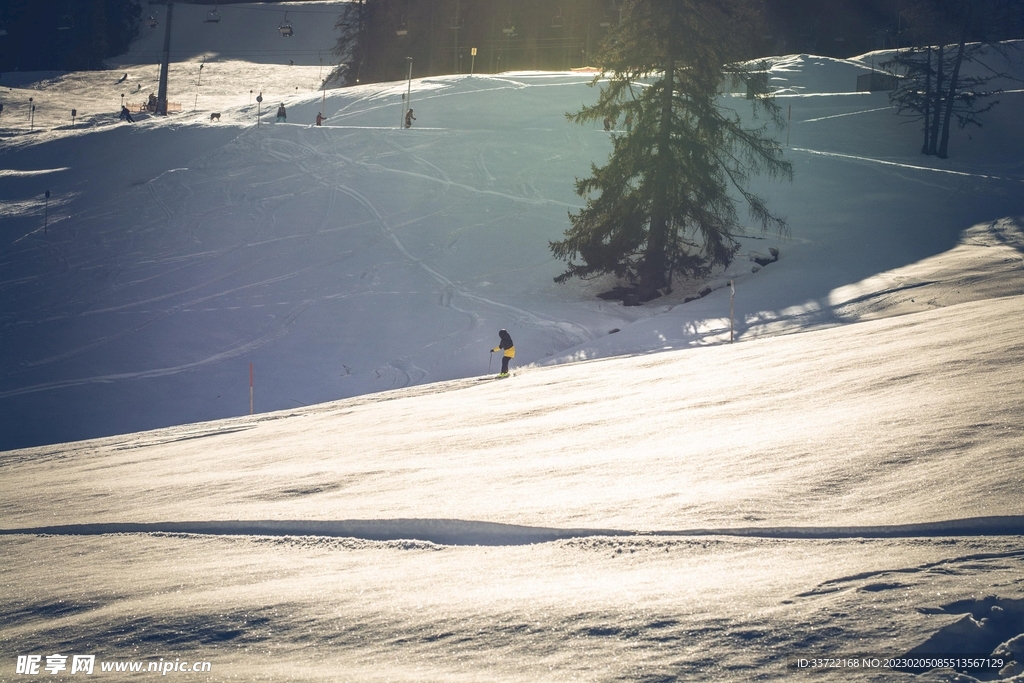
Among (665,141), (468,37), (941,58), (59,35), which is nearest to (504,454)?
(665,141)

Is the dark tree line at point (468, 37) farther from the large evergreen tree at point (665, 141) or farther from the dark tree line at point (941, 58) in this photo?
the large evergreen tree at point (665, 141)

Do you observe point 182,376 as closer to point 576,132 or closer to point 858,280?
point 858,280

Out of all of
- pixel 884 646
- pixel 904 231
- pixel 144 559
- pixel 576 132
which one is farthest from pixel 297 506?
pixel 576 132

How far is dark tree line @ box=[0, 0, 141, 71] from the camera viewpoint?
7869 centimetres

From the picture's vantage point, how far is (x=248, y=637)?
3859 mm

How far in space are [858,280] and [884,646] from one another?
19.9 m

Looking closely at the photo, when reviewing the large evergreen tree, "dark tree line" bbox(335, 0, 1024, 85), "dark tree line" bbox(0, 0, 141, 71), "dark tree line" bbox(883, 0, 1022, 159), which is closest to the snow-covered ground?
the large evergreen tree

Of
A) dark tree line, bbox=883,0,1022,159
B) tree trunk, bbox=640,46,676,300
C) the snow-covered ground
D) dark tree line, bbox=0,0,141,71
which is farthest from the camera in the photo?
dark tree line, bbox=0,0,141,71

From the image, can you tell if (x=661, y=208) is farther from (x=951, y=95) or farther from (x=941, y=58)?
(x=941, y=58)

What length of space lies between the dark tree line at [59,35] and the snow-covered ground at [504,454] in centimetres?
5934

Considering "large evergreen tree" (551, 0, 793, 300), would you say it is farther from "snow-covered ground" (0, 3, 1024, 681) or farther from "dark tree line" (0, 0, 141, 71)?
"dark tree line" (0, 0, 141, 71)

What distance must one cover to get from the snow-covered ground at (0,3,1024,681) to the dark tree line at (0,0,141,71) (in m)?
59.3

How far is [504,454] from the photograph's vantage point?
7371 mm

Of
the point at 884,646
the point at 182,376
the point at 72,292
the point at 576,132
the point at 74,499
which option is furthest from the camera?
the point at 576,132
